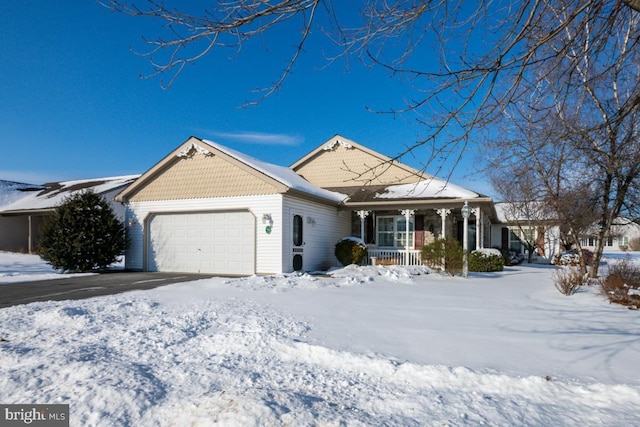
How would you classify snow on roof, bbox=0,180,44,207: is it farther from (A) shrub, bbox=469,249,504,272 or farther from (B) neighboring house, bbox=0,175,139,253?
(A) shrub, bbox=469,249,504,272

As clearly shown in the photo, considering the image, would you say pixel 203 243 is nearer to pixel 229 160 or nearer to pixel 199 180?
pixel 199 180

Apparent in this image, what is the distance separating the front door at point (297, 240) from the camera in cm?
1458

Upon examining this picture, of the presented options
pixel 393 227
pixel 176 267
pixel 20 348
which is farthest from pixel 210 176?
pixel 20 348

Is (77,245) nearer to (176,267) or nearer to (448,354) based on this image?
(176,267)

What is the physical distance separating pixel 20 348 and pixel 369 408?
14.1ft

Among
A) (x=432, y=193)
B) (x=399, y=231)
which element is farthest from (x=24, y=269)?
(x=432, y=193)

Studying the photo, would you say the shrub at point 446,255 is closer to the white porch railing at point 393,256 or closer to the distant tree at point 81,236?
the white porch railing at point 393,256

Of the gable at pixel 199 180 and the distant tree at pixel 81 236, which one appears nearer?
the gable at pixel 199 180

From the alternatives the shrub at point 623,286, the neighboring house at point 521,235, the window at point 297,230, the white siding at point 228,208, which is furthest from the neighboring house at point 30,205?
the neighboring house at point 521,235

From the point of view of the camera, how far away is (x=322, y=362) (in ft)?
14.6

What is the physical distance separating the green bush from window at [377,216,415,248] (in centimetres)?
222

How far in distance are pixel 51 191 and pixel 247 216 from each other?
21253mm

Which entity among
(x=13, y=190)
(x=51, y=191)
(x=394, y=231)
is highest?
(x=13, y=190)

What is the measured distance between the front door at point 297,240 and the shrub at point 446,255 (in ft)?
15.3
